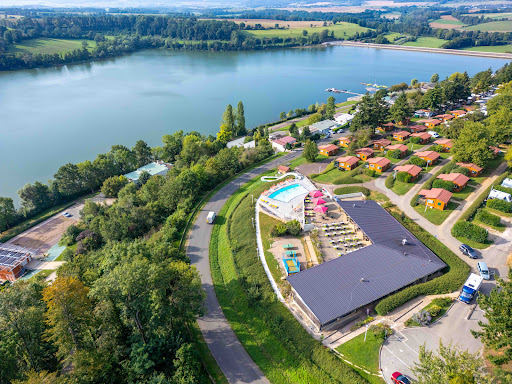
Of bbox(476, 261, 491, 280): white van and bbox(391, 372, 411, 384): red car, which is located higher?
bbox(476, 261, 491, 280): white van

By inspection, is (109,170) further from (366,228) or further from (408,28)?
(408,28)

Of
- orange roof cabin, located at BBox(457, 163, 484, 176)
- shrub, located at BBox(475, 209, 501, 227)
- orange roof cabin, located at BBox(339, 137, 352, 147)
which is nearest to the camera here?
shrub, located at BBox(475, 209, 501, 227)

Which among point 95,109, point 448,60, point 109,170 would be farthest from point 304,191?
point 448,60

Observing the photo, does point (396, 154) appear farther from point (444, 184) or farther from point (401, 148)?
point (444, 184)

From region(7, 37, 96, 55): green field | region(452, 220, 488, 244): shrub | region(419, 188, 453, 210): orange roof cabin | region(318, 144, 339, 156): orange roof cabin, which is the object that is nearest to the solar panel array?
region(318, 144, 339, 156): orange roof cabin

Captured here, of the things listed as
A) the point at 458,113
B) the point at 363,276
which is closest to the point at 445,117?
the point at 458,113

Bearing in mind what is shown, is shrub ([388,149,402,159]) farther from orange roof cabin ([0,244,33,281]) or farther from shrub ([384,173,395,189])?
orange roof cabin ([0,244,33,281])

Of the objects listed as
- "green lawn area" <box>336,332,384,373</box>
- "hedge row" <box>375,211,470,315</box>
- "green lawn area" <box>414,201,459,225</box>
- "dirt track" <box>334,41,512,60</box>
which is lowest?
"green lawn area" <box>336,332,384,373</box>
